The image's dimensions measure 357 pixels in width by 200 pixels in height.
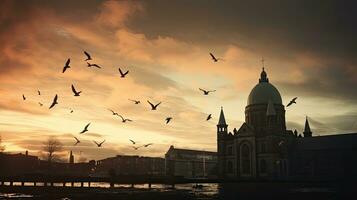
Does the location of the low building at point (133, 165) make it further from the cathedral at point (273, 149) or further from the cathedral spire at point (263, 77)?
the cathedral spire at point (263, 77)

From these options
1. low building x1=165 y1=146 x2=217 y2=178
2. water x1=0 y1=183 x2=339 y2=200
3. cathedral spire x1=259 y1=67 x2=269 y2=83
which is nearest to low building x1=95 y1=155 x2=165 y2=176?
low building x1=165 y1=146 x2=217 y2=178

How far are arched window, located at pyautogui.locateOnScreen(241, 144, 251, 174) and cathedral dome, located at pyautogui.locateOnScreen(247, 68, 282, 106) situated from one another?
1713 cm

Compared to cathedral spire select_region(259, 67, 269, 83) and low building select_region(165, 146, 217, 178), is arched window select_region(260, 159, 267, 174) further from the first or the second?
low building select_region(165, 146, 217, 178)

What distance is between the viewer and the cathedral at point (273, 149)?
110481 millimetres

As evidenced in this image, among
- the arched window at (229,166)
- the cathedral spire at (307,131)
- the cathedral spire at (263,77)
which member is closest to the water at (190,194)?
the arched window at (229,166)

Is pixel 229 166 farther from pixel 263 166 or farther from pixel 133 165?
pixel 133 165

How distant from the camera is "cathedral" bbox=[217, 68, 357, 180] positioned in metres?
110

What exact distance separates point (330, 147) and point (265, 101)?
24.6m

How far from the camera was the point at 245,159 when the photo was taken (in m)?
117

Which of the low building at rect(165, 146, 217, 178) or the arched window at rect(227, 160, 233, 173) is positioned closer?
the arched window at rect(227, 160, 233, 173)

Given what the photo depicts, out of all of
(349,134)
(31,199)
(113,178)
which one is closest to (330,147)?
(349,134)

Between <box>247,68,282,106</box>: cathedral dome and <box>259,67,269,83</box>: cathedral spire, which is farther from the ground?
<box>259,67,269,83</box>: cathedral spire

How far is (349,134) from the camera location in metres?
116

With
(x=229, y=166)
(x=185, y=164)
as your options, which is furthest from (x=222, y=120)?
(x=185, y=164)
